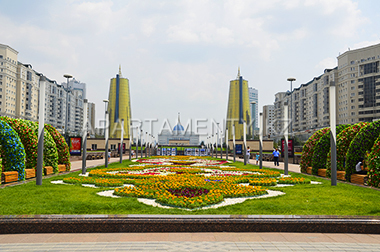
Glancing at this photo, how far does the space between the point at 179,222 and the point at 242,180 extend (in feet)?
23.3

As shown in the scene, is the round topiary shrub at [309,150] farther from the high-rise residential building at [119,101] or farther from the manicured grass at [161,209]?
the high-rise residential building at [119,101]

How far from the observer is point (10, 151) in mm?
11836

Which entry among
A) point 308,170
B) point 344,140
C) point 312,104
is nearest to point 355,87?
point 312,104

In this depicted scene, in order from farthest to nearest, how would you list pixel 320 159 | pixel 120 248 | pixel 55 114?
pixel 55 114 < pixel 320 159 < pixel 120 248

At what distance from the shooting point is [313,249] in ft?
16.2

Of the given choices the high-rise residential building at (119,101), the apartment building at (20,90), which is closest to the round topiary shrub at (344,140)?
the apartment building at (20,90)

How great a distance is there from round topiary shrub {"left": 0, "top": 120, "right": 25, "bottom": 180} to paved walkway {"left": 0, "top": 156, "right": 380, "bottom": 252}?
23.7 ft

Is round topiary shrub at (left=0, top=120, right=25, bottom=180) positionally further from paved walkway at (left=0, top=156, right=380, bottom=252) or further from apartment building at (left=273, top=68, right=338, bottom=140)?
apartment building at (left=273, top=68, right=338, bottom=140)

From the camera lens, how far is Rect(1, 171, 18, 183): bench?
11.0 m

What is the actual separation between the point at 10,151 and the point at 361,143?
14.2 metres

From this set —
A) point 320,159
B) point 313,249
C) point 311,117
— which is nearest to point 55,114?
point 311,117

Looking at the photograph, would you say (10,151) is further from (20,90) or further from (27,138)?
(20,90)

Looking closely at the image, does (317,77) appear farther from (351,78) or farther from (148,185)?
(148,185)

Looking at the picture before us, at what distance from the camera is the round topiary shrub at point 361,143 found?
12.0m
